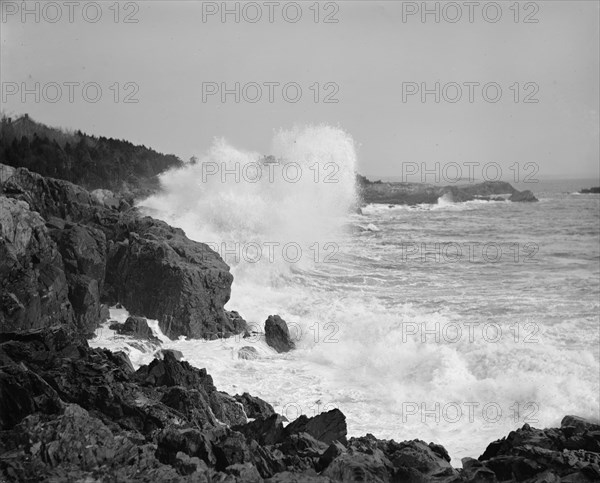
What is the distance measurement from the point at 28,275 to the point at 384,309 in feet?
28.9

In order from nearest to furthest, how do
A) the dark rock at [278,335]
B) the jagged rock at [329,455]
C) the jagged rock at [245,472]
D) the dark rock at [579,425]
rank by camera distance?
the jagged rock at [245,472] < the jagged rock at [329,455] < the dark rock at [579,425] < the dark rock at [278,335]

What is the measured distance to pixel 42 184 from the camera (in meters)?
19.3

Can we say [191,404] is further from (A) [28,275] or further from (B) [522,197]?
(B) [522,197]

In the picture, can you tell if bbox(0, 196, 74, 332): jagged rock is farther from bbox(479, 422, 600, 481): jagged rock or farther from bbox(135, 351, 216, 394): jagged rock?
bbox(479, 422, 600, 481): jagged rock

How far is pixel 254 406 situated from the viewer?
11.6 metres

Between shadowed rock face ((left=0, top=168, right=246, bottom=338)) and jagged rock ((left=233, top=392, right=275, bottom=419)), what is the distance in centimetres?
472

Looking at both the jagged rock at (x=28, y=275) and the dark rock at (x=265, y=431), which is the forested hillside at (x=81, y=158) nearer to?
the jagged rock at (x=28, y=275)

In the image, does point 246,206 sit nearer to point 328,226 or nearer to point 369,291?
point 328,226

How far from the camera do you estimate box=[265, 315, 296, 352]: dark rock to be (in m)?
15.9

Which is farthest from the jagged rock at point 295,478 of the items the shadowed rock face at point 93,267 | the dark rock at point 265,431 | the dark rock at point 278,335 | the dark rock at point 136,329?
the dark rock at point 278,335

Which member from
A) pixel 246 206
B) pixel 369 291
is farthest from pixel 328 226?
pixel 369 291

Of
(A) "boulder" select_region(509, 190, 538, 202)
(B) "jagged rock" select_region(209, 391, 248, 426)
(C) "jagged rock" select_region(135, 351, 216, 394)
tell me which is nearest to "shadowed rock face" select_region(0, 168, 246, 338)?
(C) "jagged rock" select_region(135, 351, 216, 394)

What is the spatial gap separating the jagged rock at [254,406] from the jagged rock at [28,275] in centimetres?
428

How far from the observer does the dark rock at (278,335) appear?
15.9 m
